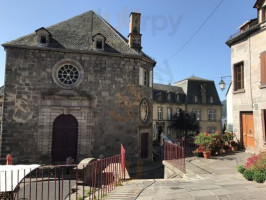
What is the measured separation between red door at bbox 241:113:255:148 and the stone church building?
6579mm

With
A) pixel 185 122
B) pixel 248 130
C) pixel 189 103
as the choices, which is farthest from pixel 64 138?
pixel 189 103

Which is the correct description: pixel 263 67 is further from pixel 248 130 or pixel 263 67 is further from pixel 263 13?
pixel 248 130

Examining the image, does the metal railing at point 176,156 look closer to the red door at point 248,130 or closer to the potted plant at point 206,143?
the potted plant at point 206,143

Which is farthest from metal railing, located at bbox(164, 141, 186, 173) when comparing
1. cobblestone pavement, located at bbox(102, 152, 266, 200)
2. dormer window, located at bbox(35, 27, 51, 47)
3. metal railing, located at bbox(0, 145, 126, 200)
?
dormer window, located at bbox(35, 27, 51, 47)

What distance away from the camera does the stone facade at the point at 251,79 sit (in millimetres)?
10125

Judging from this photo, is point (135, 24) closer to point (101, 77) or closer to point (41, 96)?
point (101, 77)

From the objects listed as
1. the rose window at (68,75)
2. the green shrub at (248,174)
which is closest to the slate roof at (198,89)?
the rose window at (68,75)

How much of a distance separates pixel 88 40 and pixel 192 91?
2308cm

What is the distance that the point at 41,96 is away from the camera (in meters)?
13.4

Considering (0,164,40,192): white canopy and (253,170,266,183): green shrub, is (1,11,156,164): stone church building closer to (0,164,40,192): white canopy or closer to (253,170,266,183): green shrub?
(0,164,40,192): white canopy

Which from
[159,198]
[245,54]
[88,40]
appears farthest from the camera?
[88,40]

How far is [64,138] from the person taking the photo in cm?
1373

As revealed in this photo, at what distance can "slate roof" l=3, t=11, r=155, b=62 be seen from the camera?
13.9 metres

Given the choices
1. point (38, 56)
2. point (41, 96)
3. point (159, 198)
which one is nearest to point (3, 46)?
point (38, 56)
